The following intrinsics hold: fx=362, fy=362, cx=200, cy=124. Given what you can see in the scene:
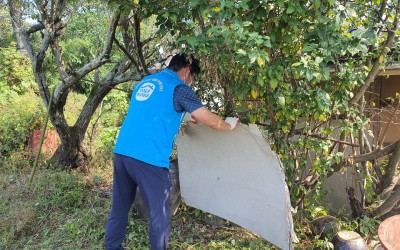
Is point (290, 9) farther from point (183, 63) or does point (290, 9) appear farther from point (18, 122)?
point (18, 122)

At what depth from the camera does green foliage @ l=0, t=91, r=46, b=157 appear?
6.64 m

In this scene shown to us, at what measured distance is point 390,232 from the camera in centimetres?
258

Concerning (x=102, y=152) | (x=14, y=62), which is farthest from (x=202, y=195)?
(x=14, y=62)

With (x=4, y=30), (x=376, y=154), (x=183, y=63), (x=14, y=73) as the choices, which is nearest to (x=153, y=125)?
(x=183, y=63)

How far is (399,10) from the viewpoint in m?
3.16

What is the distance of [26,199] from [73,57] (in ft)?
25.9

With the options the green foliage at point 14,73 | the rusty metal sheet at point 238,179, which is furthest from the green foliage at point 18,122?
the rusty metal sheet at point 238,179

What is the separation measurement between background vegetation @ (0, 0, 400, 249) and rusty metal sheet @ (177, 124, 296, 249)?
285 mm

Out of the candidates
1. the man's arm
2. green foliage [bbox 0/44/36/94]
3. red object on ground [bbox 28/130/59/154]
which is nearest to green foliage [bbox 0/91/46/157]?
red object on ground [bbox 28/130/59/154]

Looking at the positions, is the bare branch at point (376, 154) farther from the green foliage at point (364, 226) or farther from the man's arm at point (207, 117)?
the man's arm at point (207, 117)

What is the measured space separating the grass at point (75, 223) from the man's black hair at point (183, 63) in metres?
1.78

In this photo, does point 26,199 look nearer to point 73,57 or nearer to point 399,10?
point 399,10

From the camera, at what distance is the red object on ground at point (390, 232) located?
2434 mm

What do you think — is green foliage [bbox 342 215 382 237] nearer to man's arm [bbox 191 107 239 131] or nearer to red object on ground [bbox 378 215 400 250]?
red object on ground [bbox 378 215 400 250]
